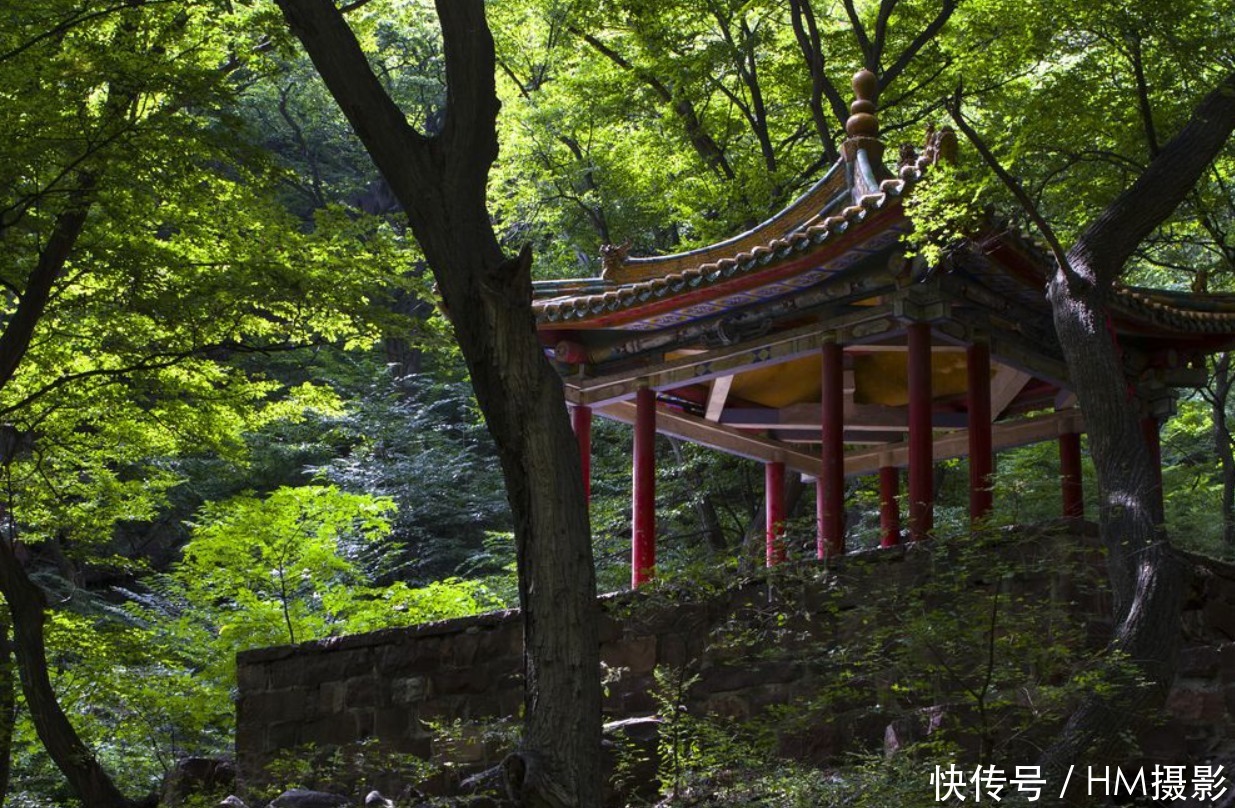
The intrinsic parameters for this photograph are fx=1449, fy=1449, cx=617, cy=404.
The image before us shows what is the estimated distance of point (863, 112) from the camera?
10469 millimetres

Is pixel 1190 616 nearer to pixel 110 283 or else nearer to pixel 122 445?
pixel 110 283

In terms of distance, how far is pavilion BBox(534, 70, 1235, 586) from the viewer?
30.1ft

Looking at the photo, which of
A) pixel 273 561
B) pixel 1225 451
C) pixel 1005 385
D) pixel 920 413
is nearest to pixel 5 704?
pixel 273 561

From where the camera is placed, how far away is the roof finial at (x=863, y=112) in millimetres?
10320

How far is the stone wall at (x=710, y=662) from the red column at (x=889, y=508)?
96 cm

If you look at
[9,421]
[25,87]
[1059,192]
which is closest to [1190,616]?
[1059,192]

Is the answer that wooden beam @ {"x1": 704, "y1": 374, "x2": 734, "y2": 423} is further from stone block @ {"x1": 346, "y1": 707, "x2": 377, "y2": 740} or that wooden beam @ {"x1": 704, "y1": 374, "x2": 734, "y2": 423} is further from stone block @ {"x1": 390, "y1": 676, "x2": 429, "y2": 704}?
stone block @ {"x1": 346, "y1": 707, "x2": 377, "y2": 740}

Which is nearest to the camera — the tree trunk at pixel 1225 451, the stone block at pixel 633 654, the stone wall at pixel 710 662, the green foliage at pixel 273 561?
the stone wall at pixel 710 662

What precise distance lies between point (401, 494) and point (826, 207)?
1332cm

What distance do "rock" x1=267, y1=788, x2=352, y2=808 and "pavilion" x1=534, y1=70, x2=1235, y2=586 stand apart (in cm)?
246

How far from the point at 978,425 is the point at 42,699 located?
5.98 meters

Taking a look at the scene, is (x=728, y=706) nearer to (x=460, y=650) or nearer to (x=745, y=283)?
(x=460, y=650)

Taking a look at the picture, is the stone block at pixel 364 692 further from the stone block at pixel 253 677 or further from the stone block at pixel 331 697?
the stone block at pixel 253 677

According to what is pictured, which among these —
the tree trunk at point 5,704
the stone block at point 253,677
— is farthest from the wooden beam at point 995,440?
the tree trunk at point 5,704
